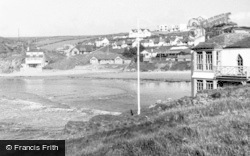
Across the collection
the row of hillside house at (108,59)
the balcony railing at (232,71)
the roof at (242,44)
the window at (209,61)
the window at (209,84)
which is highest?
the row of hillside house at (108,59)

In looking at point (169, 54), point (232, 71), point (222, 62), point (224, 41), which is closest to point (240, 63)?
point (232, 71)

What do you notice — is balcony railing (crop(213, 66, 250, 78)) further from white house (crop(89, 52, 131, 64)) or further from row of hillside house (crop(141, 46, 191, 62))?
white house (crop(89, 52, 131, 64))

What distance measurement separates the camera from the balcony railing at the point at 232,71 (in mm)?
24394

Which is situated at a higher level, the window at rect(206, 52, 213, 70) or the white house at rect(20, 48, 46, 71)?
the white house at rect(20, 48, 46, 71)

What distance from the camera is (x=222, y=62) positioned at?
2627 cm

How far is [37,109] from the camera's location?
35625 mm

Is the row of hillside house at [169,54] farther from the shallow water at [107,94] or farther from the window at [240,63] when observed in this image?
the window at [240,63]

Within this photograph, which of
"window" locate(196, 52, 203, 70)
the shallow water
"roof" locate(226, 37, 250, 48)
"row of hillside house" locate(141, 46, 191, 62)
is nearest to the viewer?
"roof" locate(226, 37, 250, 48)

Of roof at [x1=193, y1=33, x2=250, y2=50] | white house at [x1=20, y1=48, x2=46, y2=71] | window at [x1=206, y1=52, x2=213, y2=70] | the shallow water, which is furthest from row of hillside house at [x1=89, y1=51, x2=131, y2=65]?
window at [x1=206, y1=52, x2=213, y2=70]

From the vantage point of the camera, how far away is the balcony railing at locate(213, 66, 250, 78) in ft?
80.0

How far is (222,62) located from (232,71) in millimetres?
1172

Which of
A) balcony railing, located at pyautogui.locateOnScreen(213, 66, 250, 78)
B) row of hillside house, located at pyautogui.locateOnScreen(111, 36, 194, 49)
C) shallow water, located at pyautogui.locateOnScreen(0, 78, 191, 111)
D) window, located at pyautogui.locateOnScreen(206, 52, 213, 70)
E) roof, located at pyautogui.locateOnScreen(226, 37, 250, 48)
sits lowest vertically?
shallow water, located at pyautogui.locateOnScreen(0, 78, 191, 111)

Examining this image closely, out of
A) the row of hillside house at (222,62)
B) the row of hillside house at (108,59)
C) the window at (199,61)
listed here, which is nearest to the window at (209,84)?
the row of hillside house at (222,62)

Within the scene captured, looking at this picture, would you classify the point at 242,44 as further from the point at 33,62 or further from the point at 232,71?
the point at 33,62
